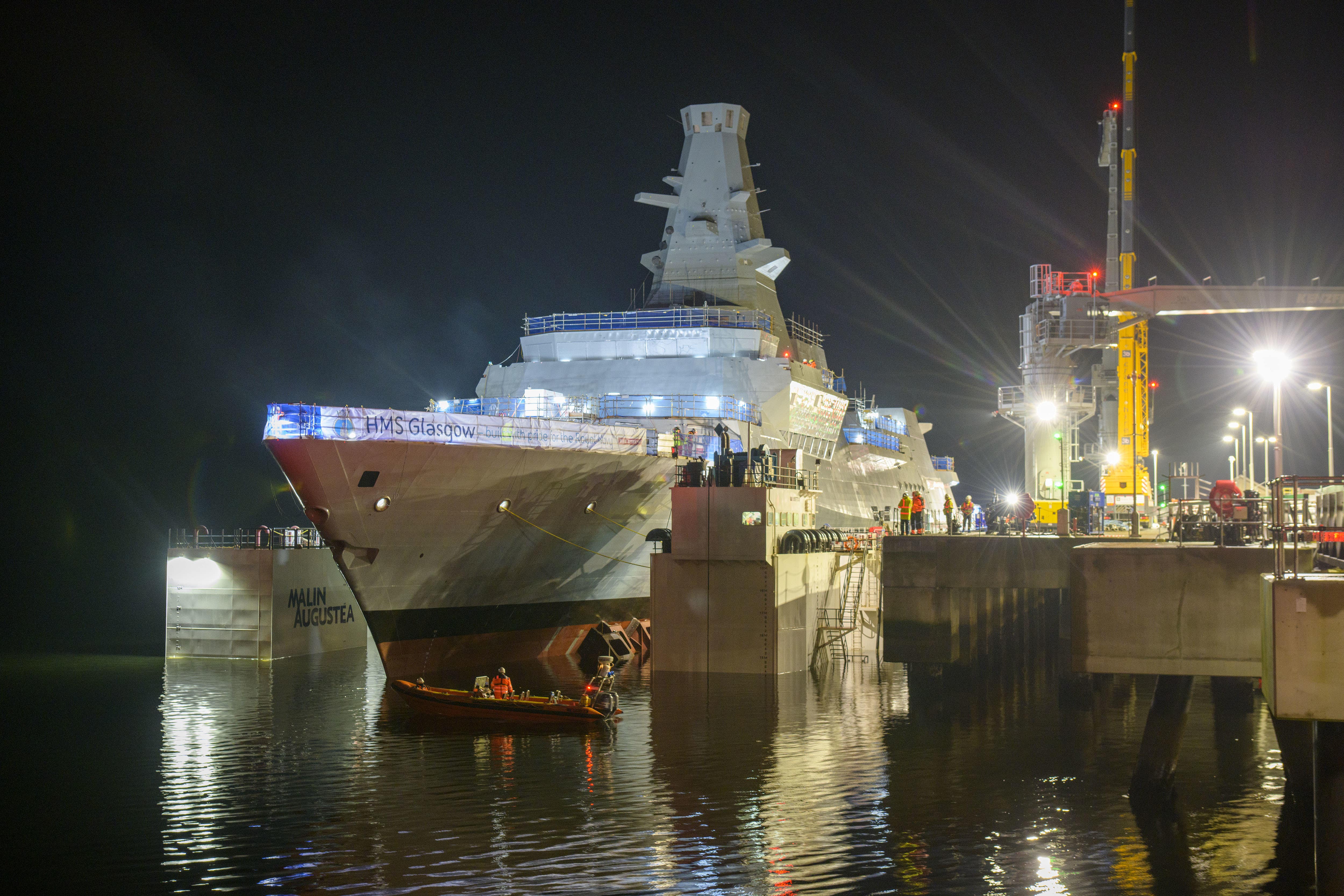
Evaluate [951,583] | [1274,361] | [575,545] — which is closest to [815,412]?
[575,545]

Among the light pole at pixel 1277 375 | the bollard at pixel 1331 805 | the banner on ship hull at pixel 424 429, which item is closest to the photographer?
the bollard at pixel 1331 805

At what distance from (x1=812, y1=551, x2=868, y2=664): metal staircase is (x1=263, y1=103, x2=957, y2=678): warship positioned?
6.97 feet

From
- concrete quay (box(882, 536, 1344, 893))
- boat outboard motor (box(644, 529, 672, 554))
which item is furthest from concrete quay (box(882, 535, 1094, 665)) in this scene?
boat outboard motor (box(644, 529, 672, 554))

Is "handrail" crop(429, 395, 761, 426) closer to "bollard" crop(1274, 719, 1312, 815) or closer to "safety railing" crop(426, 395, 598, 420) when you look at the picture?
"safety railing" crop(426, 395, 598, 420)

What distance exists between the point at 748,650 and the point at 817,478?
9.59 m

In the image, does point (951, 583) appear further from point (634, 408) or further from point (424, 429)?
point (634, 408)

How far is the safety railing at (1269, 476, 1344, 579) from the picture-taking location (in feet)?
39.6

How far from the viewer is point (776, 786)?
735 inches

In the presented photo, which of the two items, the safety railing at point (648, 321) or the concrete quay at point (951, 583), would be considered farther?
the safety railing at point (648, 321)

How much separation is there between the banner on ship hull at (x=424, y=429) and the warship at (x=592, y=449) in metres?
0.04

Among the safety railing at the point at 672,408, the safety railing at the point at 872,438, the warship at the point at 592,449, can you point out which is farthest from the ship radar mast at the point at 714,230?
the safety railing at the point at 672,408

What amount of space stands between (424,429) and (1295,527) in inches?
696

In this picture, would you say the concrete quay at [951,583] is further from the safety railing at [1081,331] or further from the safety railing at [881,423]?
the safety railing at [1081,331]

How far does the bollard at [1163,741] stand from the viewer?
17578mm
